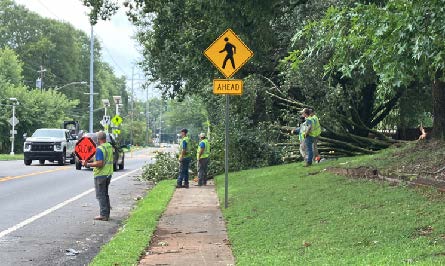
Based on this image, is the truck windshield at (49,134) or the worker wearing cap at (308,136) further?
the truck windshield at (49,134)

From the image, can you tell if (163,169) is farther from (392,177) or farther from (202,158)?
(392,177)

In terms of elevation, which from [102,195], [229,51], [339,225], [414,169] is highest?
[229,51]

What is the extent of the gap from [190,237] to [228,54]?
417cm

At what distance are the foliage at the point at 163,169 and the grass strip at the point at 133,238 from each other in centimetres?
766

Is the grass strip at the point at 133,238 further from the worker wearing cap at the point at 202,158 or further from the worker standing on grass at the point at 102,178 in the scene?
the worker wearing cap at the point at 202,158

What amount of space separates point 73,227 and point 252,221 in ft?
11.0

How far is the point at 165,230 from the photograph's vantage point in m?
9.55

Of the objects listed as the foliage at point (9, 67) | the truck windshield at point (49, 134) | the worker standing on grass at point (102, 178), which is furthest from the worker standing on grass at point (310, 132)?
the foliage at point (9, 67)

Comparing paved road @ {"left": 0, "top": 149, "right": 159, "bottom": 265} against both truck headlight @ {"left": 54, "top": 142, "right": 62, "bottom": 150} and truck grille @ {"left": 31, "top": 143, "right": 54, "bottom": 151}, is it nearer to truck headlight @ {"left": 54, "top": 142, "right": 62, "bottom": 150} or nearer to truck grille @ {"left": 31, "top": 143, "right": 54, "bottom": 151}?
truck grille @ {"left": 31, "top": 143, "right": 54, "bottom": 151}

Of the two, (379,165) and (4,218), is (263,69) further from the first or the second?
(4,218)

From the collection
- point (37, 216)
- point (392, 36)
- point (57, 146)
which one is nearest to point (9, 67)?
point (57, 146)

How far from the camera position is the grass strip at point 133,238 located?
7.30 meters

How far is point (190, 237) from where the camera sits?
29.0 feet

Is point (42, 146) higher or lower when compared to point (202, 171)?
higher
